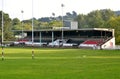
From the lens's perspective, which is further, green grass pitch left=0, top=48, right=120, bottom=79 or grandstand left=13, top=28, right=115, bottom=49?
grandstand left=13, top=28, right=115, bottom=49

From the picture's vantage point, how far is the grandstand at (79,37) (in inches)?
4766

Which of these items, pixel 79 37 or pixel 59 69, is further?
pixel 79 37

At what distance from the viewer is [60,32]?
14075 cm

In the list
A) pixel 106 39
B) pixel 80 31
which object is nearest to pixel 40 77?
pixel 106 39

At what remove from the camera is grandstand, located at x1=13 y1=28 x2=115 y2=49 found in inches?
4766

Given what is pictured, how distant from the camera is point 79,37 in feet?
442

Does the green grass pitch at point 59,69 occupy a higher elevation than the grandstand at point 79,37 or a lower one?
lower

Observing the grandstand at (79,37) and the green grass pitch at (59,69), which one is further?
the grandstand at (79,37)

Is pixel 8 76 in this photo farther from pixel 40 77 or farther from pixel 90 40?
pixel 90 40

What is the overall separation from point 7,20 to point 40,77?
6734 inches

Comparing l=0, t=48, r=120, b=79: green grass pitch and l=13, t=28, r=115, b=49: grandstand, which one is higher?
l=13, t=28, r=115, b=49: grandstand

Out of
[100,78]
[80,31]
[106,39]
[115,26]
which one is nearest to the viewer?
[100,78]

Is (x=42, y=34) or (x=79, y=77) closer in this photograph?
(x=79, y=77)

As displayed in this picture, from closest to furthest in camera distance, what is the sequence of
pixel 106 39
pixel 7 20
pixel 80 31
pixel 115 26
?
1. pixel 106 39
2. pixel 80 31
3. pixel 115 26
4. pixel 7 20
